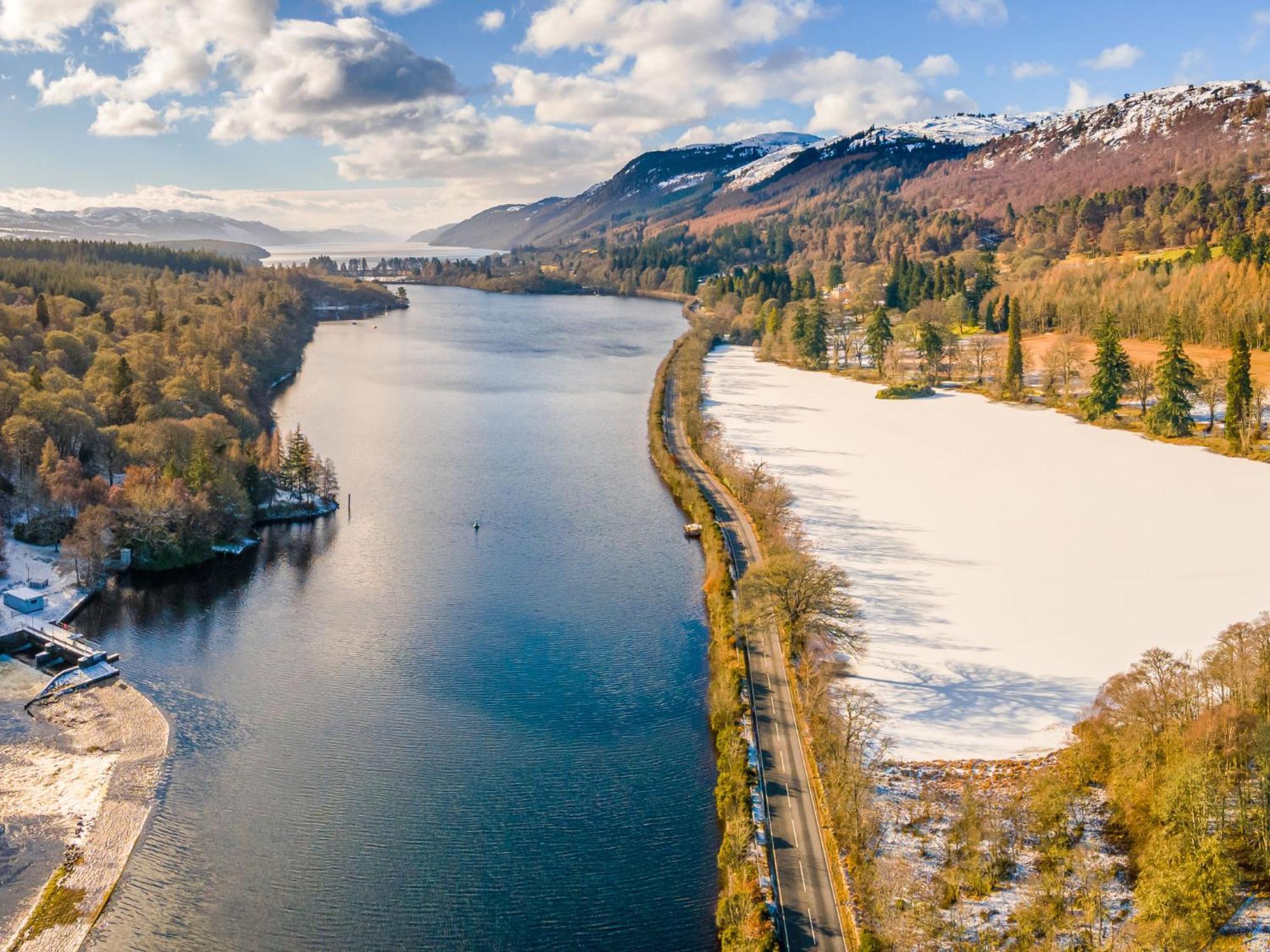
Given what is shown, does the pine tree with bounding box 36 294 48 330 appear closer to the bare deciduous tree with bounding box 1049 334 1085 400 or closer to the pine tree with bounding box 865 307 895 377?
the pine tree with bounding box 865 307 895 377

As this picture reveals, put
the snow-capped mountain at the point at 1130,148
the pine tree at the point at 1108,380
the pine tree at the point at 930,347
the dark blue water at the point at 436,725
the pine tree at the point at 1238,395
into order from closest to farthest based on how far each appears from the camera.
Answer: the dark blue water at the point at 436,725, the pine tree at the point at 1238,395, the pine tree at the point at 1108,380, the pine tree at the point at 930,347, the snow-capped mountain at the point at 1130,148

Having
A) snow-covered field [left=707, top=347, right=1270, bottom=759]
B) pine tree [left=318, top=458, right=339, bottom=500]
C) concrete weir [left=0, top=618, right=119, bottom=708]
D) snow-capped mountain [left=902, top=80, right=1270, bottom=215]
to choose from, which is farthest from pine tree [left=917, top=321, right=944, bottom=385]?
snow-capped mountain [left=902, top=80, right=1270, bottom=215]

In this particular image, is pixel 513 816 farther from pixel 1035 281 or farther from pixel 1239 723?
pixel 1035 281

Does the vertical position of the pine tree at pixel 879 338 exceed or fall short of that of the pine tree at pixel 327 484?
it exceeds it

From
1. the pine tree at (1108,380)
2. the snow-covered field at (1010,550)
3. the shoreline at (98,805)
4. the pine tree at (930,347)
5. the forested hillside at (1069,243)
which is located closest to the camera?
the shoreline at (98,805)

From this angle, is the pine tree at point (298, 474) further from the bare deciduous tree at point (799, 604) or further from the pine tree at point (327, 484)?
the bare deciduous tree at point (799, 604)

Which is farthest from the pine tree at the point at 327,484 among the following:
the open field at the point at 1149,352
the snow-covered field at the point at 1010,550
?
the open field at the point at 1149,352

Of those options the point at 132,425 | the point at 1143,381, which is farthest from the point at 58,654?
the point at 1143,381
